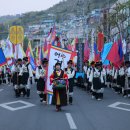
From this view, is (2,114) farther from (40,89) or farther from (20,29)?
(20,29)

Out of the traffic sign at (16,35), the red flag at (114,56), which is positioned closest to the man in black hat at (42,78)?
the red flag at (114,56)

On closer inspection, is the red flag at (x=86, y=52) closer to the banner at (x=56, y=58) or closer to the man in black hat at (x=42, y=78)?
the man in black hat at (x=42, y=78)

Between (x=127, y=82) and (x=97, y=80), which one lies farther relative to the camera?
(x=127, y=82)

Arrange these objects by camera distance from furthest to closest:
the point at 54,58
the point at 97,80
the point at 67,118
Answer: the point at 97,80 < the point at 54,58 < the point at 67,118

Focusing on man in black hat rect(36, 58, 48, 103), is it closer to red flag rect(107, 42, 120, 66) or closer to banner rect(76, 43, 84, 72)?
red flag rect(107, 42, 120, 66)

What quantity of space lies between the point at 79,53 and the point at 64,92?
14.4m

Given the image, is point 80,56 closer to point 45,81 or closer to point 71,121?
point 45,81

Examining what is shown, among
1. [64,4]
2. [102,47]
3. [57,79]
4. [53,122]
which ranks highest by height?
[64,4]

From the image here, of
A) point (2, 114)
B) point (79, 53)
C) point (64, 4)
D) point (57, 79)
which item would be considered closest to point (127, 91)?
point (57, 79)

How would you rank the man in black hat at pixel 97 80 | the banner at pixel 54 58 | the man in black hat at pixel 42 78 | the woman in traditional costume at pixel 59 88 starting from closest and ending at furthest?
the woman in traditional costume at pixel 59 88, the banner at pixel 54 58, the man in black hat at pixel 42 78, the man in black hat at pixel 97 80

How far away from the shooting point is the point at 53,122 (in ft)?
36.9

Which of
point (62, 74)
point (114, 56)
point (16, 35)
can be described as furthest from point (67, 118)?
point (16, 35)

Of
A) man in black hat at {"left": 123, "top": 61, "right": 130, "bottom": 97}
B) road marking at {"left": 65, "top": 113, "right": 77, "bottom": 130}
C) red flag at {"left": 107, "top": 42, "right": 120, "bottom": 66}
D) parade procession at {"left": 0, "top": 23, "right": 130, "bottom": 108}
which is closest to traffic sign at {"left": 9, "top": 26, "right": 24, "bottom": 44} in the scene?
parade procession at {"left": 0, "top": 23, "right": 130, "bottom": 108}

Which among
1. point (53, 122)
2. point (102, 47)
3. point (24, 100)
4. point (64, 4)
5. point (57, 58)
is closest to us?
point (53, 122)
